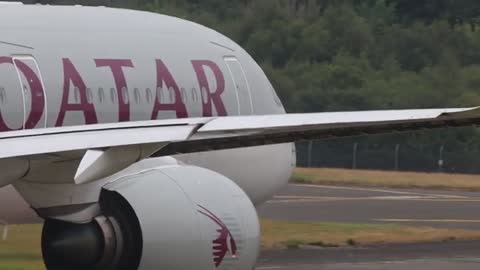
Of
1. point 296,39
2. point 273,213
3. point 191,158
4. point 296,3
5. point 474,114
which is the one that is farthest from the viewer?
point 296,3

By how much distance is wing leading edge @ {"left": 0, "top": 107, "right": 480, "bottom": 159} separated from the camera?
11703 millimetres

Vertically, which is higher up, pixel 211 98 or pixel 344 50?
pixel 211 98

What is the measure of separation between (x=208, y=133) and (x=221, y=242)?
296cm

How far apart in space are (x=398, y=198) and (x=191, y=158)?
21900 mm

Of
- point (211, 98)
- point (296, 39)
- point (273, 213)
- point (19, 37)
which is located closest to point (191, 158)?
point (211, 98)

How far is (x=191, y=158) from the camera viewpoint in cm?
1800

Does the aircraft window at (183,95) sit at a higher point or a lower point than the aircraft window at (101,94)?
lower

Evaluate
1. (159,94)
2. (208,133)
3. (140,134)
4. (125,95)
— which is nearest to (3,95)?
(125,95)

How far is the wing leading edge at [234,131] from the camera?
11.7 m

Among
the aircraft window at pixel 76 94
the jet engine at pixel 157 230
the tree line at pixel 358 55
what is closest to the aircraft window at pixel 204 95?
the aircraft window at pixel 76 94

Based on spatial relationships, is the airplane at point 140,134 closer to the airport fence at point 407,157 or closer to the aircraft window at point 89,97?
the aircraft window at point 89,97

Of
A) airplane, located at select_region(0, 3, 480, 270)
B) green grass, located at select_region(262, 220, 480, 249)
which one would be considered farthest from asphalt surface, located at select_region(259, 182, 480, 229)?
airplane, located at select_region(0, 3, 480, 270)

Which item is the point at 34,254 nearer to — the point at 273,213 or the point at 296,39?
the point at 273,213

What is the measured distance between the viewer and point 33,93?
1645 centimetres
